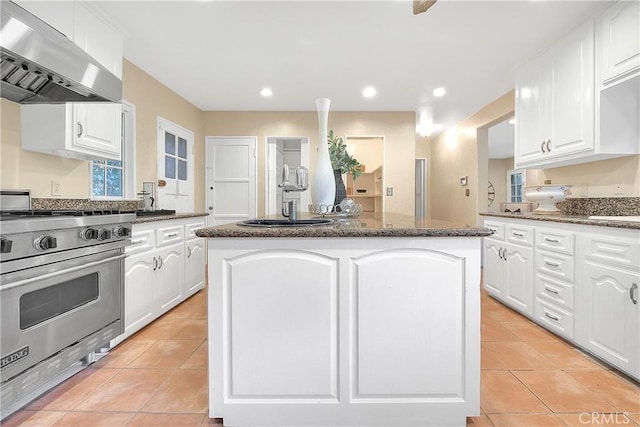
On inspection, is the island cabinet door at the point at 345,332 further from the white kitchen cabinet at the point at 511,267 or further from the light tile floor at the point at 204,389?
the white kitchen cabinet at the point at 511,267

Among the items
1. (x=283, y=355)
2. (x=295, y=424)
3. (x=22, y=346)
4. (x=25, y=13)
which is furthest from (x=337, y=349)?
(x=25, y=13)

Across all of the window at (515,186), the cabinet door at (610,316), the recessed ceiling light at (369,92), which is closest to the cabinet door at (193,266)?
the recessed ceiling light at (369,92)

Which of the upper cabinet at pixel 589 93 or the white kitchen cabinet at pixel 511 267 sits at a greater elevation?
the upper cabinet at pixel 589 93

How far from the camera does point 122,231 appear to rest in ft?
7.13

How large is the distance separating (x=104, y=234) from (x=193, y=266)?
159 centimetres

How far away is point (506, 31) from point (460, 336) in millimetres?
2633

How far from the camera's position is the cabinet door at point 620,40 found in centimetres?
220

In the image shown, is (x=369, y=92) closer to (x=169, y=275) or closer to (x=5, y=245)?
(x=169, y=275)

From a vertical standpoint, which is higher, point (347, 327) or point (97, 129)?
point (97, 129)

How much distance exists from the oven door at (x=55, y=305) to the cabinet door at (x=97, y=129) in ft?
2.91

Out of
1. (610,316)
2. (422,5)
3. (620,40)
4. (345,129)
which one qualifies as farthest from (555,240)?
(345,129)

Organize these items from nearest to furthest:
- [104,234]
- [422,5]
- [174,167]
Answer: [422,5]
[104,234]
[174,167]

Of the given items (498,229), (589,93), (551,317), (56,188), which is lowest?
(551,317)

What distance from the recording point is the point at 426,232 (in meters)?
1.32
